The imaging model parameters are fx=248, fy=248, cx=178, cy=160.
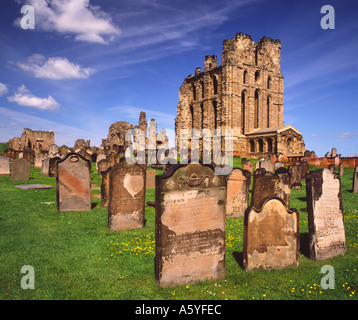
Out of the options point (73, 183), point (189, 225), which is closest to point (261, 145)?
point (73, 183)

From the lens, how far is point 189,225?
170 inches

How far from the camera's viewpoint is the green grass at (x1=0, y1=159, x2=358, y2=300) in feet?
12.8

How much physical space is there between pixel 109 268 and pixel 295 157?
1173 inches

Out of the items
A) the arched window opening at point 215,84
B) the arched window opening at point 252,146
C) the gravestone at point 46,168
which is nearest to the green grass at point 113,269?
the gravestone at point 46,168

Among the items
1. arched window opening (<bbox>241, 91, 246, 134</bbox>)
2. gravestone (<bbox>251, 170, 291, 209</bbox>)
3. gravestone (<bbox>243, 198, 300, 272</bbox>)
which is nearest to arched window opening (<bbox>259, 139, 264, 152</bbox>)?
arched window opening (<bbox>241, 91, 246, 134</bbox>)

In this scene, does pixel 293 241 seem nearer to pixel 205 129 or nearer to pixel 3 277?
pixel 3 277

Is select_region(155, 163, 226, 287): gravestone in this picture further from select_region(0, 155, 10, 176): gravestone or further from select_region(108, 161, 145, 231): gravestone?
select_region(0, 155, 10, 176): gravestone

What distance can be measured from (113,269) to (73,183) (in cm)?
521

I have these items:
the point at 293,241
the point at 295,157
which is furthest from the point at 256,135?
the point at 293,241

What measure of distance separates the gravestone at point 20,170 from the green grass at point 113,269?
853cm

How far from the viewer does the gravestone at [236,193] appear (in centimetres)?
909

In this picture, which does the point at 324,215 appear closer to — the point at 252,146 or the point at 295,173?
the point at 295,173

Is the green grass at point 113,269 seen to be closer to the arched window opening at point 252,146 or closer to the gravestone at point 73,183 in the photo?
the gravestone at point 73,183
